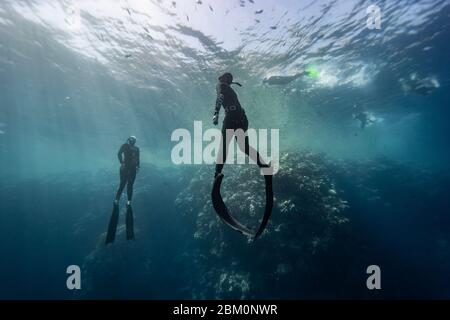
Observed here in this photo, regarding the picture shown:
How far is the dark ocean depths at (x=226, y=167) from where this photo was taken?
1259 cm

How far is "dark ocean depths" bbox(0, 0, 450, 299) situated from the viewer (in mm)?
12586

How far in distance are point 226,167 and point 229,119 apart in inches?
684

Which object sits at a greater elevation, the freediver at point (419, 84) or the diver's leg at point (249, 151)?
the freediver at point (419, 84)

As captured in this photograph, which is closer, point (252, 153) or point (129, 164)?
point (252, 153)

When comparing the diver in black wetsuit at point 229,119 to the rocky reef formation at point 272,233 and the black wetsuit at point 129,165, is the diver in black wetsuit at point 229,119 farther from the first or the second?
the rocky reef formation at point 272,233

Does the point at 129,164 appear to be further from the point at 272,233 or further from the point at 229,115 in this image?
the point at 272,233

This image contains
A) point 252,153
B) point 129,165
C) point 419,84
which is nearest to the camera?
point 252,153

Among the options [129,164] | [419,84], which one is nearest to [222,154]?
[129,164]

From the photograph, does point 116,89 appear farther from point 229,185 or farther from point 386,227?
point 386,227

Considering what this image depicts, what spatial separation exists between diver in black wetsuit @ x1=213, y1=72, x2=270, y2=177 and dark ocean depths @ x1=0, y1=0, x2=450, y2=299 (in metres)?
8.88

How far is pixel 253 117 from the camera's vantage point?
3212 centimetres

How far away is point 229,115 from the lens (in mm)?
4844

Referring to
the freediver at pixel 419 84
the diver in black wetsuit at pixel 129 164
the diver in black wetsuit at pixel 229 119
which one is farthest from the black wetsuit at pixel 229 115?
the freediver at pixel 419 84

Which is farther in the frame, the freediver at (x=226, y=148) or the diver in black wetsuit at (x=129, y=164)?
the diver in black wetsuit at (x=129, y=164)
